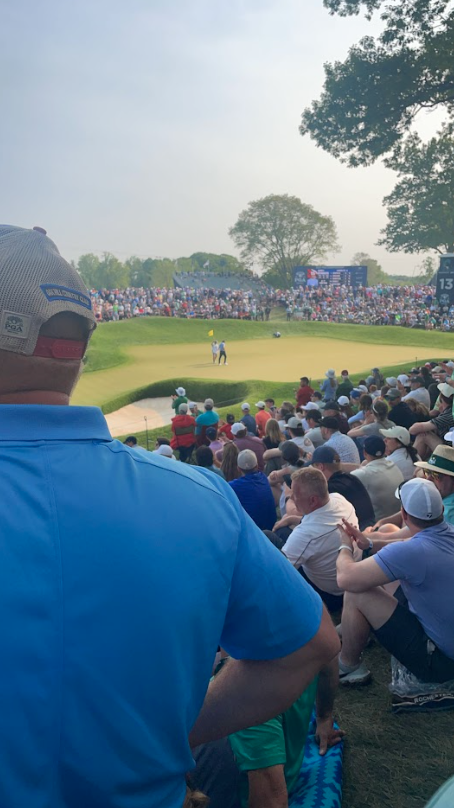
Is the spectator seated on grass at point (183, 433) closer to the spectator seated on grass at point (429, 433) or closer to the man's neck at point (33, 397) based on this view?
the spectator seated on grass at point (429, 433)

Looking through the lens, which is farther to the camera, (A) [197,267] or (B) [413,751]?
(A) [197,267]

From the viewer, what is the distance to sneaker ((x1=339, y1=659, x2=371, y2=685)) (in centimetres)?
363

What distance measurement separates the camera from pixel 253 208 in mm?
70125

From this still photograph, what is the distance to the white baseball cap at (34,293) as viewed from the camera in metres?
1.04

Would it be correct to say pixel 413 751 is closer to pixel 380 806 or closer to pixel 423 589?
pixel 380 806

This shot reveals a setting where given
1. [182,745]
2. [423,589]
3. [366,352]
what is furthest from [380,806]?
[366,352]

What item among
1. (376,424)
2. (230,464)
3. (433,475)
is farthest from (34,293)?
(376,424)

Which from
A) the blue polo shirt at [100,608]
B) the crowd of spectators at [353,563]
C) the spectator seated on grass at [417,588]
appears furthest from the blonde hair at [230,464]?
the blue polo shirt at [100,608]

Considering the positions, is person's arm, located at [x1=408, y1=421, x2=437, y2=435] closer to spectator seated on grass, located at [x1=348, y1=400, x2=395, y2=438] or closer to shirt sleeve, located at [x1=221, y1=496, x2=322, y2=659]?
spectator seated on grass, located at [x1=348, y1=400, x2=395, y2=438]

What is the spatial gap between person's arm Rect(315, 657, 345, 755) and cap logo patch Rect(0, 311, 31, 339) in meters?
2.21

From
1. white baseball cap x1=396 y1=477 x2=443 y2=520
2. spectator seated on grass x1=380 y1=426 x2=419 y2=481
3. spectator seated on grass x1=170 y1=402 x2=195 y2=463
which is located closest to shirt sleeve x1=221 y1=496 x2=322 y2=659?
white baseball cap x1=396 y1=477 x2=443 y2=520

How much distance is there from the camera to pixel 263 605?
3.86 feet

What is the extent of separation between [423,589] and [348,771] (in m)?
0.96

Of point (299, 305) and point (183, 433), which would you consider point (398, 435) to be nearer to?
point (183, 433)
